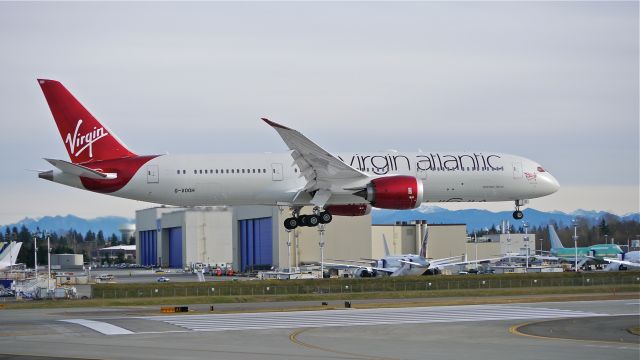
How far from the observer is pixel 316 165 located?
62375mm

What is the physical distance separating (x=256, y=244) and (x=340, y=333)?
99.3m

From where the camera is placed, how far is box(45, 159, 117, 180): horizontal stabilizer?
200 ft

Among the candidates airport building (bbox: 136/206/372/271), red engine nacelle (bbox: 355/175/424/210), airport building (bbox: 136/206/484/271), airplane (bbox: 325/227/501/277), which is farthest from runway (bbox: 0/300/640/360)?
airport building (bbox: 136/206/484/271)

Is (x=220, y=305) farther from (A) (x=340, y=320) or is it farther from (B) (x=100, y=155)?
(A) (x=340, y=320)

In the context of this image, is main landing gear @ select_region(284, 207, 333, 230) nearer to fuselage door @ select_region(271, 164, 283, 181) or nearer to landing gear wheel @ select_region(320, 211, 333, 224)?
landing gear wheel @ select_region(320, 211, 333, 224)

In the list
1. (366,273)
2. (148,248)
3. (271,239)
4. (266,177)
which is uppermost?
(266,177)

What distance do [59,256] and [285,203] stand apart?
125m

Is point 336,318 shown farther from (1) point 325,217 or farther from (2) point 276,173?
(2) point 276,173

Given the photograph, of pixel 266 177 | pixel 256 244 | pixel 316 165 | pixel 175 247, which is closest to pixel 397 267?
pixel 256 244

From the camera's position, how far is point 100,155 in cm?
6550

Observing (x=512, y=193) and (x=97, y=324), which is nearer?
(x=97, y=324)

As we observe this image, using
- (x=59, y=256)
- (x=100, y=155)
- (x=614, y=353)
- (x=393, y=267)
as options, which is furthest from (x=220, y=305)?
(x=59, y=256)

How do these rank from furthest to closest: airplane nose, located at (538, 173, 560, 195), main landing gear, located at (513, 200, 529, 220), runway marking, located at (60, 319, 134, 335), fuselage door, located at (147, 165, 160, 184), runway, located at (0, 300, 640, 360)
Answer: main landing gear, located at (513, 200, 529, 220) → airplane nose, located at (538, 173, 560, 195) → fuselage door, located at (147, 165, 160, 184) → runway marking, located at (60, 319, 134, 335) → runway, located at (0, 300, 640, 360)

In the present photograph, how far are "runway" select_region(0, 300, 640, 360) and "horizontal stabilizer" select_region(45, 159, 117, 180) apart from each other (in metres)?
8.96
